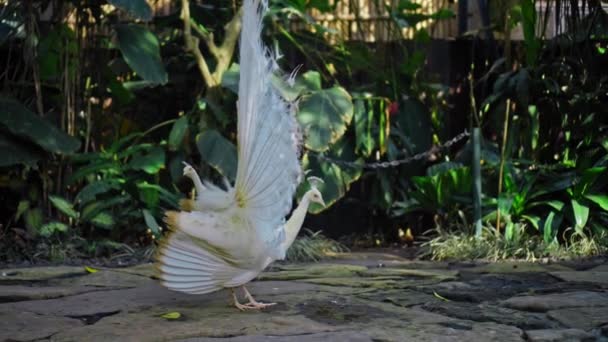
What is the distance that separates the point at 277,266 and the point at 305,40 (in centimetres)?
292

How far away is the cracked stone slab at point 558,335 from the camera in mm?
3786

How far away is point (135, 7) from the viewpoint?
6.82 meters

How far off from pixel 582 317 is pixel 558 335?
43cm

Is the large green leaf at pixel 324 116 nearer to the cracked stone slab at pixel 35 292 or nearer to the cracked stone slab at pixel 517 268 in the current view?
the cracked stone slab at pixel 517 268

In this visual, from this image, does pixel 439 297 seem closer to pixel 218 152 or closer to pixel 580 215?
pixel 580 215

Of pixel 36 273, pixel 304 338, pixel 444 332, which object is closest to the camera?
pixel 304 338

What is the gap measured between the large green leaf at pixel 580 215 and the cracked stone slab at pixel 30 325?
14.0ft

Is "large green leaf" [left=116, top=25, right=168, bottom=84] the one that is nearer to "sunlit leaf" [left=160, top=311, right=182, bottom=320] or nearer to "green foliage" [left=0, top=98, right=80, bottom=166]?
"green foliage" [left=0, top=98, right=80, bottom=166]

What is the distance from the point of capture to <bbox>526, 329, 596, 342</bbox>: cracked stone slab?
12.4 feet

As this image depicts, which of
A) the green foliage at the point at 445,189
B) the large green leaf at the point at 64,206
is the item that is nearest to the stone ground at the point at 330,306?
the large green leaf at the point at 64,206

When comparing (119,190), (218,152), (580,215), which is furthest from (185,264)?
(580,215)

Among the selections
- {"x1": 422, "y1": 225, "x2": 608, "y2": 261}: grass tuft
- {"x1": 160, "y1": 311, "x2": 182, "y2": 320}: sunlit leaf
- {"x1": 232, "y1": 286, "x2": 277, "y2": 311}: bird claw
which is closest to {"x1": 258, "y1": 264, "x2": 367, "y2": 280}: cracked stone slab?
{"x1": 422, "y1": 225, "x2": 608, "y2": 261}: grass tuft

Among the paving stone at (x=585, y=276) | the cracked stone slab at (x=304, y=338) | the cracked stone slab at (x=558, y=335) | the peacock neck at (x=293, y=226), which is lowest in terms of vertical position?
the paving stone at (x=585, y=276)

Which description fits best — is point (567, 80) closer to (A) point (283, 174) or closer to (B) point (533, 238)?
(B) point (533, 238)
